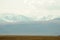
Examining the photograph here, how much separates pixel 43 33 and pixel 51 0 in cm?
25

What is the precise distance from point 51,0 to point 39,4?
0.31 ft

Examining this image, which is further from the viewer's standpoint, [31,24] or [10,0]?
[10,0]

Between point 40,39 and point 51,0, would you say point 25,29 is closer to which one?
point 40,39

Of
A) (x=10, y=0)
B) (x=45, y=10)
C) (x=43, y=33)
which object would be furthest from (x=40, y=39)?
(x=10, y=0)

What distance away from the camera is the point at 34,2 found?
0.84 meters

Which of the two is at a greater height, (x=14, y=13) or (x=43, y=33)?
(x=14, y=13)

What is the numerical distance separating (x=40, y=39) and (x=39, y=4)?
243 millimetres

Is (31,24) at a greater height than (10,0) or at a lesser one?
lesser

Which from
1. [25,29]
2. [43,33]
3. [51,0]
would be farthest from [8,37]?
[51,0]

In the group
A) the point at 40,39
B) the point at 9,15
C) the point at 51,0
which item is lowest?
the point at 40,39

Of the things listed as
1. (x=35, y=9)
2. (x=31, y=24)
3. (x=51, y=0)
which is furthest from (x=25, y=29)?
(x=51, y=0)

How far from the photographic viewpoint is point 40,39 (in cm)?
77

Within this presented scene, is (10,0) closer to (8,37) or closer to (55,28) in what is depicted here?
(8,37)

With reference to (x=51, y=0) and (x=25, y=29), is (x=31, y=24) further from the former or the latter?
(x=51, y=0)
